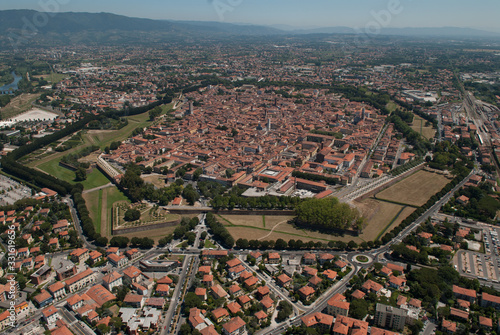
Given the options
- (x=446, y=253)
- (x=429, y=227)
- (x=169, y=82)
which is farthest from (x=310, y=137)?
(x=169, y=82)

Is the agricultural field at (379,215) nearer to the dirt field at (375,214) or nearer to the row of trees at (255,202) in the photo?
the dirt field at (375,214)

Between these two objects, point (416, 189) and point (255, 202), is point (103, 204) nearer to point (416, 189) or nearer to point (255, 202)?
point (255, 202)

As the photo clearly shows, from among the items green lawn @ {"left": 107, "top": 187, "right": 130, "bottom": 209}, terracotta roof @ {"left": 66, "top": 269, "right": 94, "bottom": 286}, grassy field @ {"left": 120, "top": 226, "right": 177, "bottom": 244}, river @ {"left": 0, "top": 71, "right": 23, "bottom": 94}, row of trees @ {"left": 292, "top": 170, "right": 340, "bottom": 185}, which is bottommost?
green lawn @ {"left": 107, "top": 187, "right": 130, "bottom": 209}

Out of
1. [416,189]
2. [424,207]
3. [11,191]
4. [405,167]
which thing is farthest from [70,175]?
[405,167]

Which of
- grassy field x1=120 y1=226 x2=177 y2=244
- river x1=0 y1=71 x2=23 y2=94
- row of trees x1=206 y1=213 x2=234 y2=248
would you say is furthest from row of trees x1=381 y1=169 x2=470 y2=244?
river x1=0 y1=71 x2=23 y2=94

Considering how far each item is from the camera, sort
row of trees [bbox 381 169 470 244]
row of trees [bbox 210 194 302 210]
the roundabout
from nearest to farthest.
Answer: the roundabout, row of trees [bbox 381 169 470 244], row of trees [bbox 210 194 302 210]

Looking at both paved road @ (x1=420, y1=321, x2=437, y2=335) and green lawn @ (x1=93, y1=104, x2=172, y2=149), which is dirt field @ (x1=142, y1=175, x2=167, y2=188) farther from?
paved road @ (x1=420, y1=321, x2=437, y2=335)
